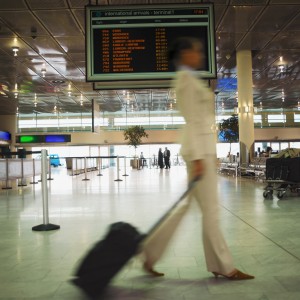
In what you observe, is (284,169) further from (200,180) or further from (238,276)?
(200,180)

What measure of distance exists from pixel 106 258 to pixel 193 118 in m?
1.22

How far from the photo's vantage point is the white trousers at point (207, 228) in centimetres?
290

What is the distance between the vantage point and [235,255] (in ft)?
12.2

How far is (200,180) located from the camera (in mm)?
2895

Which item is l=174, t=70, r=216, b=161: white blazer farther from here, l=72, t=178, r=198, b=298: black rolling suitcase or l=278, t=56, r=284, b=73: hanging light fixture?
l=278, t=56, r=284, b=73: hanging light fixture

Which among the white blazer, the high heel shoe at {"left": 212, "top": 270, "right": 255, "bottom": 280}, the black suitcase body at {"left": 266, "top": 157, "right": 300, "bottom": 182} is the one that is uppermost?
the white blazer

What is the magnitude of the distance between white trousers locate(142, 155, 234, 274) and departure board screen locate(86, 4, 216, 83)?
12.2 feet

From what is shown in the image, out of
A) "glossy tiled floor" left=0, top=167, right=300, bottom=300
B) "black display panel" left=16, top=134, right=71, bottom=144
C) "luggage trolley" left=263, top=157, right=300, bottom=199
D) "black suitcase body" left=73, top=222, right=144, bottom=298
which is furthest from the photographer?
"black display panel" left=16, top=134, right=71, bottom=144

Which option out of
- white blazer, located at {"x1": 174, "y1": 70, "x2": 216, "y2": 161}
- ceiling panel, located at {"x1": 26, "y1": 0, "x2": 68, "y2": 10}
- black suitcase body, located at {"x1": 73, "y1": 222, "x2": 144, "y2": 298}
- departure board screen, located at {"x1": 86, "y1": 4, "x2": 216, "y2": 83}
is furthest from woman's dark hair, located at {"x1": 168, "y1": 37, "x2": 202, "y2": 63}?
ceiling panel, located at {"x1": 26, "y1": 0, "x2": 68, "y2": 10}

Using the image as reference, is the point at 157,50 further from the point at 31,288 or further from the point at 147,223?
the point at 31,288

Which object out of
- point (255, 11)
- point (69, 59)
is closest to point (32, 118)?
point (69, 59)

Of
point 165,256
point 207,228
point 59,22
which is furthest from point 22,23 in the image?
point 207,228

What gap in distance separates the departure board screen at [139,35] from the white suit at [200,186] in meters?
3.49

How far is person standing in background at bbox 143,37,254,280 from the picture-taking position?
2.89m
